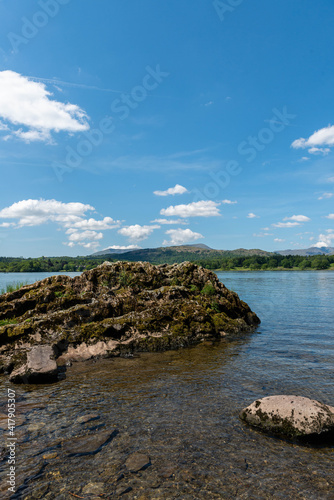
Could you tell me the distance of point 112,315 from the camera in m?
20.0

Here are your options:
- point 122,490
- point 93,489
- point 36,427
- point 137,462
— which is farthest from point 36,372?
point 122,490

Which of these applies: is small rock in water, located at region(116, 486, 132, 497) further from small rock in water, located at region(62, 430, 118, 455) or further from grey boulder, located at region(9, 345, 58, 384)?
grey boulder, located at region(9, 345, 58, 384)

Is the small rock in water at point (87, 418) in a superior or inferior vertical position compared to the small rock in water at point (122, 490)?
inferior

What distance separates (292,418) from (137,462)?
4.78 meters

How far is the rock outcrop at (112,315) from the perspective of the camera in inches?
664

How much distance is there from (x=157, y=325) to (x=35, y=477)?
13.0m

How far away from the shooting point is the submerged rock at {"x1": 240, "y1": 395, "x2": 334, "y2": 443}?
841 centimetres

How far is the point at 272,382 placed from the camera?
42.2 feet

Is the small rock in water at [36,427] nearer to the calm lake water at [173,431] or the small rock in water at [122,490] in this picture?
the calm lake water at [173,431]

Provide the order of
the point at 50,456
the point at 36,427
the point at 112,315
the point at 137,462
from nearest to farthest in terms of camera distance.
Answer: the point at 137,462
the point at 50,456
the point at 36,427
the point at 112,315

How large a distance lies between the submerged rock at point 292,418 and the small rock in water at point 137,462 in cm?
368

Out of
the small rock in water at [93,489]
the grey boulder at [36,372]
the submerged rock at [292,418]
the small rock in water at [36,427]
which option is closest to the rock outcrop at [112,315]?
the grey boulder at [36,372]

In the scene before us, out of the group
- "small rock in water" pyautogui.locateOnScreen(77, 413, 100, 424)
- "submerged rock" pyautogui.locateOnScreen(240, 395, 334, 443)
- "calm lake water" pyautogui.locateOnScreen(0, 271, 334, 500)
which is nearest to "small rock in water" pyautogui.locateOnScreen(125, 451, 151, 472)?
"calm lake water" pyautogui.locateOnScreen(0, 271, 334, 500)

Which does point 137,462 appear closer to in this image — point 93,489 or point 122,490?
point 122,490
